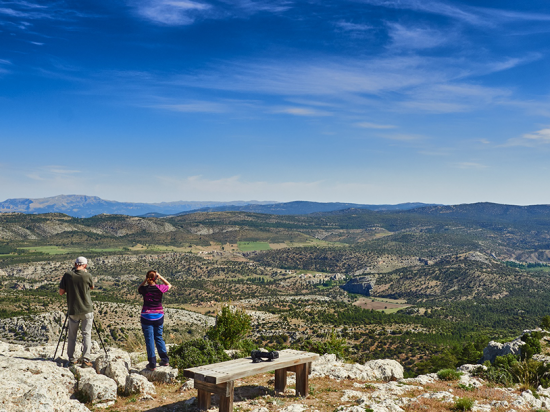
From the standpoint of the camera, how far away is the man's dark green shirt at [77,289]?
1180cm

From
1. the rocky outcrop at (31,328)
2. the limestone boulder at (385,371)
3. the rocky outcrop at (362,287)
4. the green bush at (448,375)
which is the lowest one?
the rocky outcrop at (362,287)

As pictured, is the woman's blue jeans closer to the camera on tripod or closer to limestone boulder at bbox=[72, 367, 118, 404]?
limestone boulder at bbox=[72, 367, 118, 404]

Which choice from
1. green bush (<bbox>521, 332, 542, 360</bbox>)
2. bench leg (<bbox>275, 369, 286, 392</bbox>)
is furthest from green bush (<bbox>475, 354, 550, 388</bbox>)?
bench leg (<bbox>275, 369, 286, 392</bbox>)

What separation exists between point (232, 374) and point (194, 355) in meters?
5.13

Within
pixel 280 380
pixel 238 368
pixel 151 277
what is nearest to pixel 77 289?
pixel 151 277

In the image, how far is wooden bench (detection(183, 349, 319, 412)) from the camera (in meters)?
9.38

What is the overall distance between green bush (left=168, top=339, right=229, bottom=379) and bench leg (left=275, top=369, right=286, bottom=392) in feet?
10.8

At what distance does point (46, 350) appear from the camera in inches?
554

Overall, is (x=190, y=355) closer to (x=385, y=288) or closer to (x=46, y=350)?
(x=46, y=350)

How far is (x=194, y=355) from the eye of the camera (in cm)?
1405

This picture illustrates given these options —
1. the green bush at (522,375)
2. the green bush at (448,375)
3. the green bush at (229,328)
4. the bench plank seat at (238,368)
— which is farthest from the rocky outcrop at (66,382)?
the green bush at (522,375)

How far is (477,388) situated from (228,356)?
897cm

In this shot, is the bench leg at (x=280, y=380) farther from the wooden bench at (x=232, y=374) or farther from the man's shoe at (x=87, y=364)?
the man's shoe at (x=87, y=364)

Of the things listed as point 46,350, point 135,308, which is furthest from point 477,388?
point 135,308
